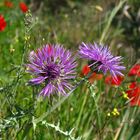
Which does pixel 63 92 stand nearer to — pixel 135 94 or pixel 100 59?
pixel 100 59

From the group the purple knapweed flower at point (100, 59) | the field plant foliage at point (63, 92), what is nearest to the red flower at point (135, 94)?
the field plant foliage at point (63, 92)

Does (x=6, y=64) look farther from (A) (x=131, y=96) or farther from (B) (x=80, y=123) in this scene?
(A) (x=131, y=96)

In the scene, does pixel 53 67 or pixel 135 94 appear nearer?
pixel 53 67

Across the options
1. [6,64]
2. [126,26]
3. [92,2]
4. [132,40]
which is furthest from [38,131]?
[92,2]

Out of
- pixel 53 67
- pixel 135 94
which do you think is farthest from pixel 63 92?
→ pixel 135 94

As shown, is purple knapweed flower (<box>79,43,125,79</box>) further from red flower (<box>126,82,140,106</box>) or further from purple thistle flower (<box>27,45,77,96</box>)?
red flower (<box>126,82,140,106</box>)
